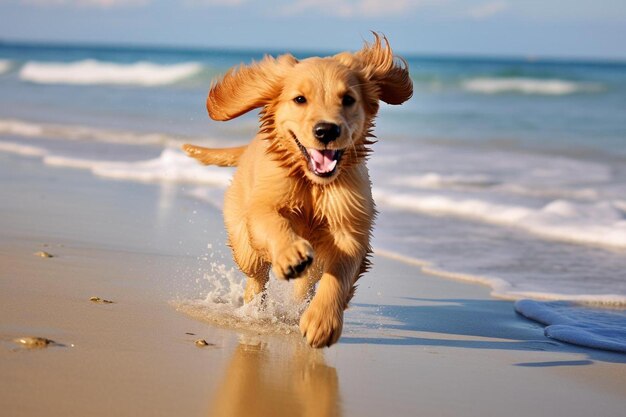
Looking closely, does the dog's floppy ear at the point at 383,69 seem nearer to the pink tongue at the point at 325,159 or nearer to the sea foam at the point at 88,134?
the pink tongue at the point at 325,159

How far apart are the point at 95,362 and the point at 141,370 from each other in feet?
0.61

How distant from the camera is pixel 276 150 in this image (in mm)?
4570

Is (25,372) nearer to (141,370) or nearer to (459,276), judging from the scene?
(141,370)

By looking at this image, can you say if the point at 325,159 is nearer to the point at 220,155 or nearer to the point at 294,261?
the point at 294,261

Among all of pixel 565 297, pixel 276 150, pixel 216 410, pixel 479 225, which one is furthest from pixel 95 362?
pixel 479 225

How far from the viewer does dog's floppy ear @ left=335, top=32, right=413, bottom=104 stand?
467 cm

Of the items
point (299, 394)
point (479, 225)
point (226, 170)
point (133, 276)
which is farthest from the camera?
point (226, 170)

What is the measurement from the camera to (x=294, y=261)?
4078 mm

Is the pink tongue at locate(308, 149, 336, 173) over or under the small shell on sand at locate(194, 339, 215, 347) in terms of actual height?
over

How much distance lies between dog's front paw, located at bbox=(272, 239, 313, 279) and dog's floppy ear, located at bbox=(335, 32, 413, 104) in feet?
3.08

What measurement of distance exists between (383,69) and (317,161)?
0.61 metres

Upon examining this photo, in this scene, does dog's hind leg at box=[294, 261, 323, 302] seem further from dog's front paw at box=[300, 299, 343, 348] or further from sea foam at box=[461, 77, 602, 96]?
sea foam at box=[461, 77, 602, 96]

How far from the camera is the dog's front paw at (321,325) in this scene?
164 inches

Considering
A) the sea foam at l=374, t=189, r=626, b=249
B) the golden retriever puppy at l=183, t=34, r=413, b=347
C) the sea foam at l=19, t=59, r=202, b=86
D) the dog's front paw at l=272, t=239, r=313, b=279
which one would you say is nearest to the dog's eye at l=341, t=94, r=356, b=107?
the golden retriever puppy at l=183, t=34, r=413, b=347
